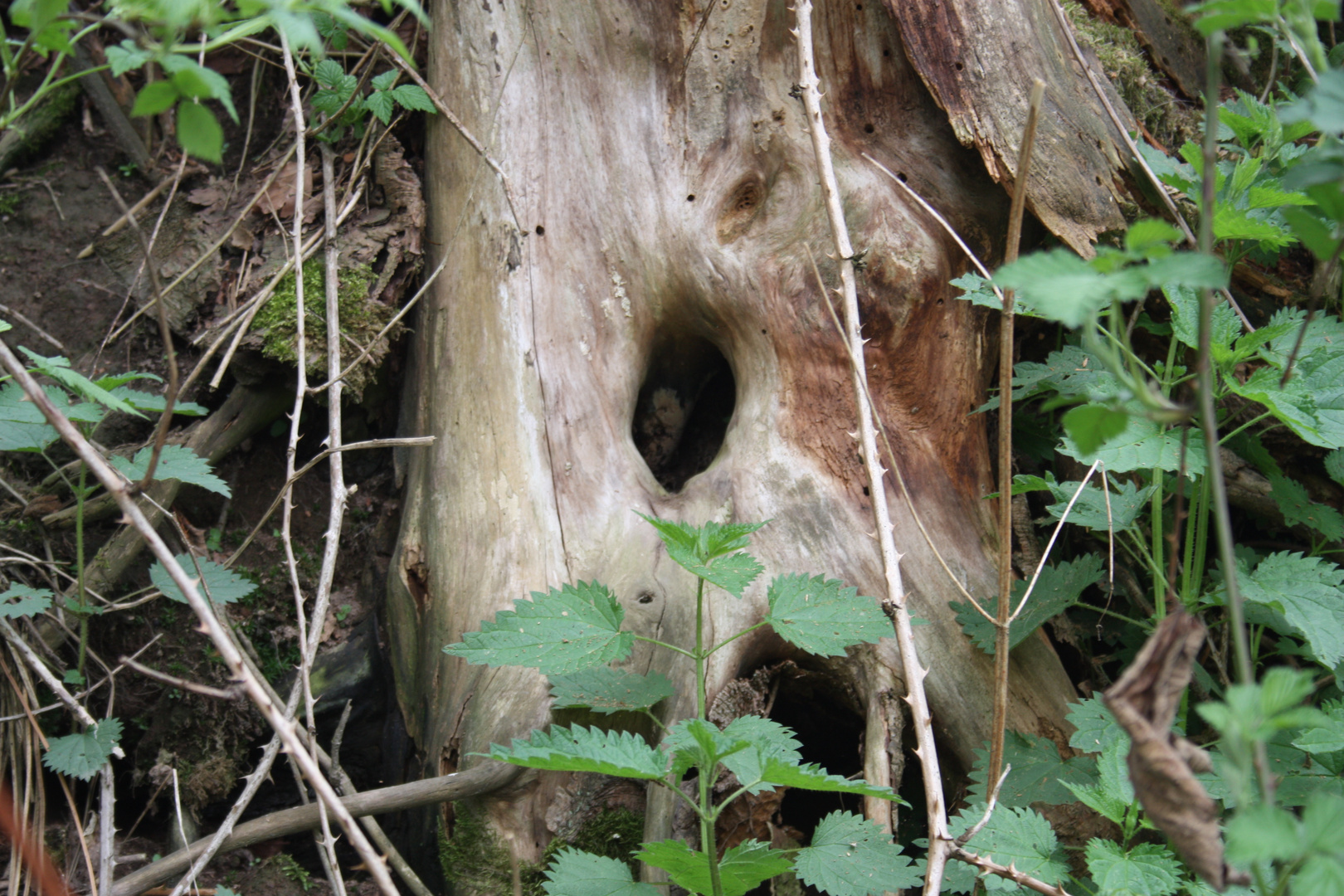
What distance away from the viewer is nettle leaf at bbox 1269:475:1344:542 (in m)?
2.07

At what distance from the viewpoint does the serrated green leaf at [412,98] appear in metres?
2.50

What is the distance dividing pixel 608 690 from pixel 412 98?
1.83 meters

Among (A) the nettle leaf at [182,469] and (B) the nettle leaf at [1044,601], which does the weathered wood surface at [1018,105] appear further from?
(A) the nettle leaf at [182,469]

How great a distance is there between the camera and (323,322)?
241 cm

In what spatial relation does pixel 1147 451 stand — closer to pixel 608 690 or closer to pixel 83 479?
pixel 608 690

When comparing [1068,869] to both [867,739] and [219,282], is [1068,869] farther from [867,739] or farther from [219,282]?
[219,282]

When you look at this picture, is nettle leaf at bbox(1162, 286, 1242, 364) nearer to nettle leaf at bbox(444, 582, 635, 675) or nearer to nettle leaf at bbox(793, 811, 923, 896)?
nettle leaf at bbox(793, 811, 923, 896)

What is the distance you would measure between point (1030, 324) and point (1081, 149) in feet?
1.74

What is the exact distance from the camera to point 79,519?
201 centimetres

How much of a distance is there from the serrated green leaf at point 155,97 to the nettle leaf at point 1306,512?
7.93ft

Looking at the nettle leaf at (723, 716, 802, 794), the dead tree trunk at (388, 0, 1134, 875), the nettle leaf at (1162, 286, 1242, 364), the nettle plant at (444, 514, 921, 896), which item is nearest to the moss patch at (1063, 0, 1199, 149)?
the dead tree trunk at (388, 0, 1134, 875)

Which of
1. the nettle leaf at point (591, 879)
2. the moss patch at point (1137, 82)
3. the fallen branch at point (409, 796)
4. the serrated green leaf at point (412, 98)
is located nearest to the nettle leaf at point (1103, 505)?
the nettle leaf at point (591, 879)

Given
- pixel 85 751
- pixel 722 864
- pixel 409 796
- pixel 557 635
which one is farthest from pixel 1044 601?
pixel 85 751

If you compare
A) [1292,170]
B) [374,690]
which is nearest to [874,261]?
[1292,170]
